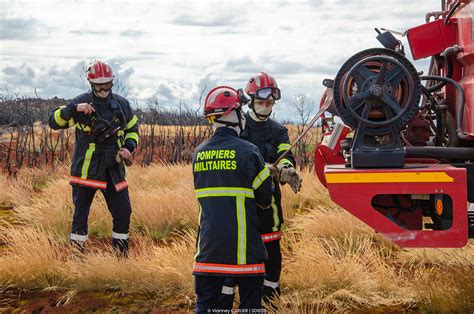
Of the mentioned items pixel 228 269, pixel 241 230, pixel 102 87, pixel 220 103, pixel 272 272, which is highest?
pixel 102 87

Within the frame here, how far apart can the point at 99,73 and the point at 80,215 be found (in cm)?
142

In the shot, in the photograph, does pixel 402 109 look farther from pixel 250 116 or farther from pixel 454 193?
pixel 250 116

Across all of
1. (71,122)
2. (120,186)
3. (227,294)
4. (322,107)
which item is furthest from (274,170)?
(71,122)

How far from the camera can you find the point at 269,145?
17.6 ft

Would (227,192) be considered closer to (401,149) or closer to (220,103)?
(220,103)

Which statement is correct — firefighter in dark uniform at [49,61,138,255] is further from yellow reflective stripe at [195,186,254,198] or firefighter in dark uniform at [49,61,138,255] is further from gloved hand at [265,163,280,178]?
yellow reflective stripe at [195,186,254,198]

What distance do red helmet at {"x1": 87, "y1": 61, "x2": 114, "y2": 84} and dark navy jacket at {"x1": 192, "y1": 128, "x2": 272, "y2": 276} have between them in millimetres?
2598

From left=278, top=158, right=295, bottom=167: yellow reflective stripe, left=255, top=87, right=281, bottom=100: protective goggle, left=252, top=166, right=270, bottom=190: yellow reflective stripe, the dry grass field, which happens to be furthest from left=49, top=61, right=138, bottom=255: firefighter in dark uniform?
left=252, top=166, right=270, bottom=190: yellow reflective stripe

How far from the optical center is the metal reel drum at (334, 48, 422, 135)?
13.3 ft

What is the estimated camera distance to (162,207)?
328 inches

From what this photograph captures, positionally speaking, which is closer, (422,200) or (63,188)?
(422,200)

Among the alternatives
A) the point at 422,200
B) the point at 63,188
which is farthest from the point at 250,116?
the point at 63,188

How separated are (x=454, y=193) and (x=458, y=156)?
443 mm

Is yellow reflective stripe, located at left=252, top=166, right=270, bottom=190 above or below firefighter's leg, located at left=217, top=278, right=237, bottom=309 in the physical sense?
above
